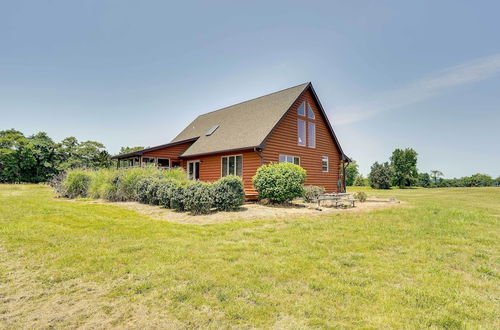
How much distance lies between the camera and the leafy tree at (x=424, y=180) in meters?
51.4

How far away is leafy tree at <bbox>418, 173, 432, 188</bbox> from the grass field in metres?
53.8

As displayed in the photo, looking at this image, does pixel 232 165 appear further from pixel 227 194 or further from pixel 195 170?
pixel 227 194

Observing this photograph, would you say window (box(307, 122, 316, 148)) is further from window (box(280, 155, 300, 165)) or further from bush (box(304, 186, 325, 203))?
bush (box(304, 186, 325, 203))

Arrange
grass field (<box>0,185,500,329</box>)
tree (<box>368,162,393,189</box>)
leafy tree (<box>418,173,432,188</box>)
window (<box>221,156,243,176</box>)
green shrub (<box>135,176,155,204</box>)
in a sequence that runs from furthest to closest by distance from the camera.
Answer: leafy tree (<box>418,173,432,188</box>) → tree (<box>368,162,393,189</box>) → window (<box>221,156,243,176</box>) → green shrub (<box>135,176,155,204</box>) → grass field (<box>0,185,500,329</box>)

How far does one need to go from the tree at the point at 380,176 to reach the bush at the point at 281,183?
3485 cm

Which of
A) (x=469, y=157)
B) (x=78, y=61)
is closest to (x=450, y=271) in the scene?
(x=78, y=61)

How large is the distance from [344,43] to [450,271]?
15070mm

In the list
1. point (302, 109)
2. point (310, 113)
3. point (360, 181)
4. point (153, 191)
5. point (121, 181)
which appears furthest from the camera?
point (360, 181)

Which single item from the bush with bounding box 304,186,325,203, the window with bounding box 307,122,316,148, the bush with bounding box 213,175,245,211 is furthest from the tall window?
the bush with bounding box 213,175,245,211

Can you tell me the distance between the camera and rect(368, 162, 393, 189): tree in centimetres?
4134

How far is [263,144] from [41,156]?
42.4 metres

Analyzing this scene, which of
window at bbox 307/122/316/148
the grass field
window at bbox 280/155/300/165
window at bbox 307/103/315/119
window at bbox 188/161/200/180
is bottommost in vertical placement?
the grass field

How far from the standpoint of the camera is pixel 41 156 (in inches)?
1538

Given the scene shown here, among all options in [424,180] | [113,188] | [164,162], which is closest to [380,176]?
[424,180]
